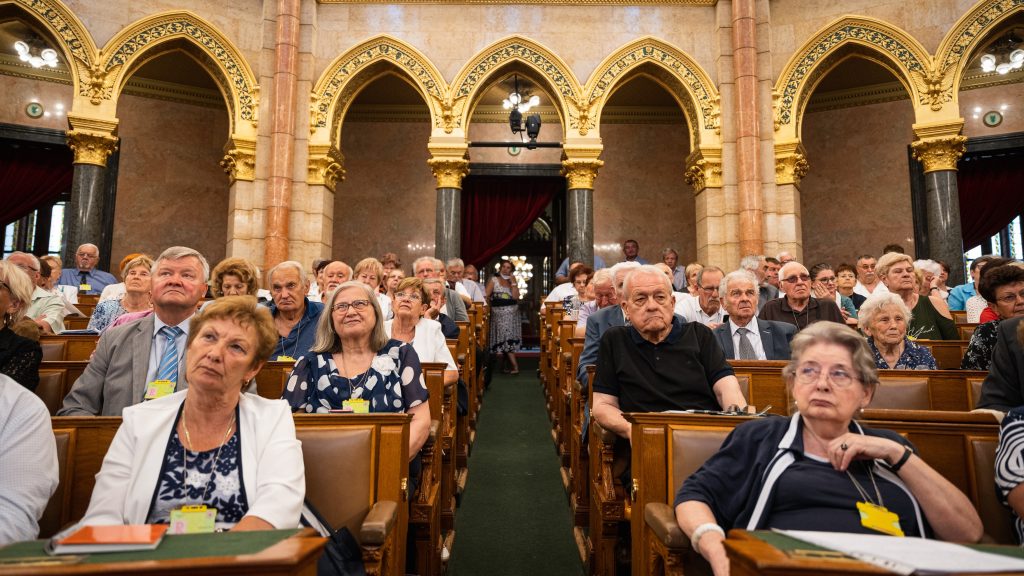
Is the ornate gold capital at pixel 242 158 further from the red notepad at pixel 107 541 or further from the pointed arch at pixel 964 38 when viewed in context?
the pointed arch at pixel 964 38

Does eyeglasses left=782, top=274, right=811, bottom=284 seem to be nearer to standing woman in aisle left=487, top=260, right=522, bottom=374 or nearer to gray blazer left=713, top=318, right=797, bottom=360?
gray blazer left=713, top=318, right=797, bottom=360

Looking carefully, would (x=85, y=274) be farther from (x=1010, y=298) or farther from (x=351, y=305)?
(x=1010, y=298)

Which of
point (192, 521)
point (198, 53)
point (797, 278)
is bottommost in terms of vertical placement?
point (192, 521)

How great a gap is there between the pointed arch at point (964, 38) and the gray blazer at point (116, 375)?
27.3 feet

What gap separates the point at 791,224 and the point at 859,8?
2.76 m

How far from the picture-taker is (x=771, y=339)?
323cm

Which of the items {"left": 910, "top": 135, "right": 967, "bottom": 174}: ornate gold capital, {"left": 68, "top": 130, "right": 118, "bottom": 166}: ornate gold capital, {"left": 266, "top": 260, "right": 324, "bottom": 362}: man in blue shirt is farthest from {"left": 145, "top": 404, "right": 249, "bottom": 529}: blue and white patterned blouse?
{"left": 910, "top": 135, "right": 967, "bottom": 174}: ornate gold capital

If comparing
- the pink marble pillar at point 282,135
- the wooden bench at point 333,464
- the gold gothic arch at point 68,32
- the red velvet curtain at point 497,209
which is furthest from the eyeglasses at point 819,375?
the red velvet curtain at point 497,209

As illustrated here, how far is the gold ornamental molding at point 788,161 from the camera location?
7.29 metres

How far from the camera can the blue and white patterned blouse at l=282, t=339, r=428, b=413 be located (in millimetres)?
2139

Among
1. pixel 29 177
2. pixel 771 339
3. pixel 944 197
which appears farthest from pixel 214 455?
pixel 29 177

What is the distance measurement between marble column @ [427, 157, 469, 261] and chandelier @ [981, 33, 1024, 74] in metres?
6.95

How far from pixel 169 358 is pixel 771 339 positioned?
282 centimetres

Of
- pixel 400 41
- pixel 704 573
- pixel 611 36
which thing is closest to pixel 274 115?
pixel 400 41
